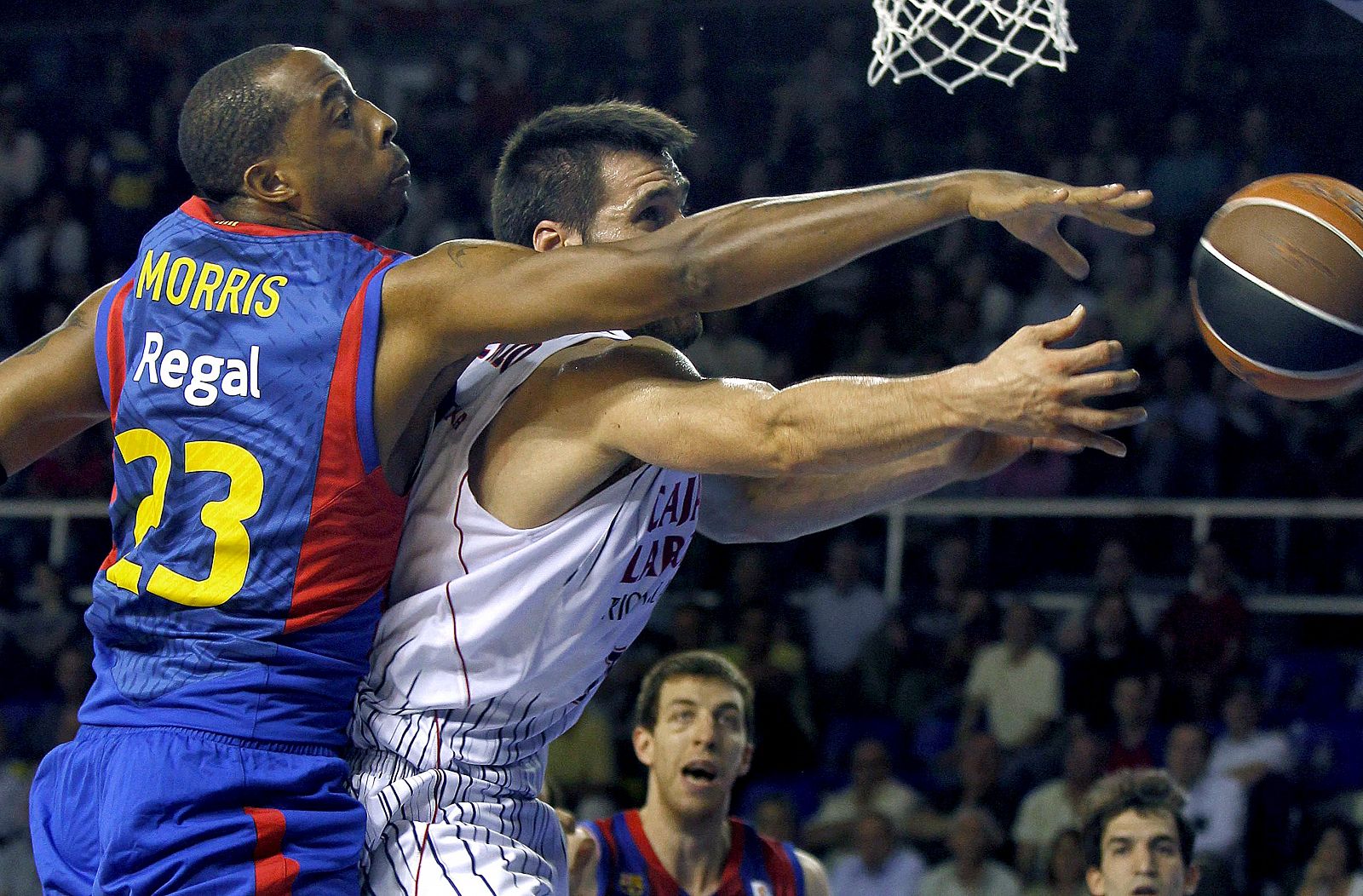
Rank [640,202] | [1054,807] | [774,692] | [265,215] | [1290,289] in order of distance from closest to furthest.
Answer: [265,215] → [1290,289] → [640,202] → [1054,807] → [774,692]

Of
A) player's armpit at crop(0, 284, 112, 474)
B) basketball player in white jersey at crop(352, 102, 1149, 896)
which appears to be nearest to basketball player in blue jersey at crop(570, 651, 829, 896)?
basketball player in white jersey at crop(352, 102, 1149, 896)

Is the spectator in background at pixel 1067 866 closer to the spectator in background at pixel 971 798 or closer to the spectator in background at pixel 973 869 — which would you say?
the spectator in background at pixel 973 869

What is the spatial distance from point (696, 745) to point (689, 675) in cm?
23

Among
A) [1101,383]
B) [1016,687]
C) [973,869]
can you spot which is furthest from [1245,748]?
[1101,383]

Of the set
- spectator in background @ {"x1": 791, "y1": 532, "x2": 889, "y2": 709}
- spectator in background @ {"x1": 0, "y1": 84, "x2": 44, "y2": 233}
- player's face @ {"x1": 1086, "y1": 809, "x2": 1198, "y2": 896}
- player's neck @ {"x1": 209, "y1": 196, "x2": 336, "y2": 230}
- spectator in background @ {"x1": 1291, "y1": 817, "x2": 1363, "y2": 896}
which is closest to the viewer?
player's neck @ {"x1": 209, "y1": 196, "x2": 336, "y2": 230}

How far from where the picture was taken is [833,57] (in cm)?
1119

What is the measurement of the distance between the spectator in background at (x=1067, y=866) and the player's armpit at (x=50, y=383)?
5.10 meters

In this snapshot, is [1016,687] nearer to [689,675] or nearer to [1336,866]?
[1336,866]

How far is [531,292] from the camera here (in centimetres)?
252

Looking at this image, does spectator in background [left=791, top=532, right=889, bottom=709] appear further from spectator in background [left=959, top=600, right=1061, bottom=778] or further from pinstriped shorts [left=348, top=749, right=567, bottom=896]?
pinstriped shorts [left=348, top=749, right=567, bottom=896]

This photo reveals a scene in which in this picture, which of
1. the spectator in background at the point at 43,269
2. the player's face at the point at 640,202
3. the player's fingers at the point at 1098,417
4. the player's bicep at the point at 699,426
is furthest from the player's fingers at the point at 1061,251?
the spectator in background at the point at 43,269

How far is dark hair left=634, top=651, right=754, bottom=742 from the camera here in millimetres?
5034

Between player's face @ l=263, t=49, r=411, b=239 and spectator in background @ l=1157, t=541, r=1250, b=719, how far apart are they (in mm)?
5870

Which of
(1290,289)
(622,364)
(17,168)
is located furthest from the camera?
(17,168)
